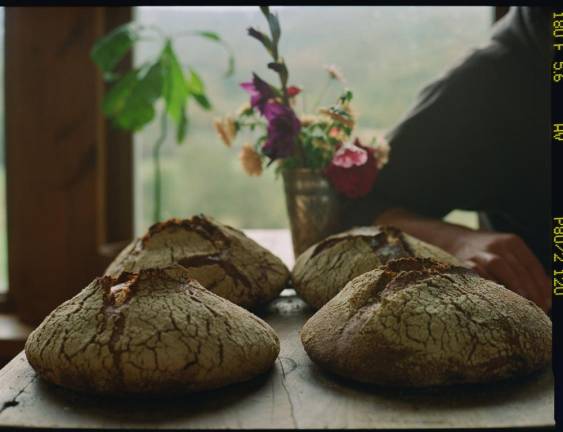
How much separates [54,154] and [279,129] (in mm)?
1538

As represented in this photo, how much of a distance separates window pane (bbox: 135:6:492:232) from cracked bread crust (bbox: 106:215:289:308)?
1607mm

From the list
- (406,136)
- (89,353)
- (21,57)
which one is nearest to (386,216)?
(406,136)

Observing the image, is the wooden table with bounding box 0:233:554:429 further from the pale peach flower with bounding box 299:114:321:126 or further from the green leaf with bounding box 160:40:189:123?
the green leaf with bounding box 160:40:189:123

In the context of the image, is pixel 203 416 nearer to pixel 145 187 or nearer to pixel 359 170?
pixel 359 170

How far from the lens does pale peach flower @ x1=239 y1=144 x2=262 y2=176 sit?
1.57m

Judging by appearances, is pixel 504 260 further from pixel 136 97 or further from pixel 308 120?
pixel 136 97

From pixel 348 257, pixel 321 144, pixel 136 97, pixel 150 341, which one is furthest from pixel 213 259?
pixel 136 97

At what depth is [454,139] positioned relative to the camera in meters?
1.76

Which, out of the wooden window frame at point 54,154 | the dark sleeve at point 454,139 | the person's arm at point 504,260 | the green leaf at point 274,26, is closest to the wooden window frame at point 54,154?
the wooden window frame at point 54,154

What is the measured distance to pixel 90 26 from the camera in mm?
2635

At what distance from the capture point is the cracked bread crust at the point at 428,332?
765 mm

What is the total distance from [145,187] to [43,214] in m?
0.45

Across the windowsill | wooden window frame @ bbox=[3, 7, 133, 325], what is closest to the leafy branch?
wooden window frame @ bbox=[3, 7, 133, 325]

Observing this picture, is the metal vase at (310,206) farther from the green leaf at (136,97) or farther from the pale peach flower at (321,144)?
the green leaf at (136,97)
